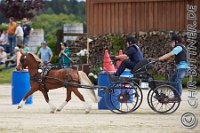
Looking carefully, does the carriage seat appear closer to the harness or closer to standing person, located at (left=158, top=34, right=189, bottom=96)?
standing person, located at (left=158, top=34, right=189, bottom=96)

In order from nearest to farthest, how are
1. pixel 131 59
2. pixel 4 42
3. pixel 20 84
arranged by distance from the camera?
pixel 131 59
pixel 20 84
pixel 4 42

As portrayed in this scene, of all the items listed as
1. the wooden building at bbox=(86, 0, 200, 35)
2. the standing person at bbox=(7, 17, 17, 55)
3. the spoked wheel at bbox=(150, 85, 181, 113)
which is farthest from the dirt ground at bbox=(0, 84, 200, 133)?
the standing person at bbox=(7, 17, 17, 55)

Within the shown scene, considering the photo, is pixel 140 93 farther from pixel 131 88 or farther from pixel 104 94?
pixel 104 94

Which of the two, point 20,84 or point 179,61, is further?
point 20,84

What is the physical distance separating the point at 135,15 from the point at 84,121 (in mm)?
19554

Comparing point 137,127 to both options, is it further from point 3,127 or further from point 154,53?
point 154,53

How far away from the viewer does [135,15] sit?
3972 centimetres

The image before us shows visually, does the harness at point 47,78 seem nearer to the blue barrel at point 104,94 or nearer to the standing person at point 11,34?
the blue barrel at point 104,94

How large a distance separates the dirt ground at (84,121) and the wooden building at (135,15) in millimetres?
13339

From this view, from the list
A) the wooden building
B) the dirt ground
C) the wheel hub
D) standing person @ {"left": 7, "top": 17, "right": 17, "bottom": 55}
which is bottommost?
the dirt ground

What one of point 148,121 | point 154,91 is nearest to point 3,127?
point 148,121

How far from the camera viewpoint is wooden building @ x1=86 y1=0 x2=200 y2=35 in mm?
38938

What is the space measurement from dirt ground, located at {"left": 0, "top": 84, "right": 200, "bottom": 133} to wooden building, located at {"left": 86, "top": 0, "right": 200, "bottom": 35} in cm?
1334

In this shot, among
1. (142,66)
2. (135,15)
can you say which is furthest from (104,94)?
(135,15)
